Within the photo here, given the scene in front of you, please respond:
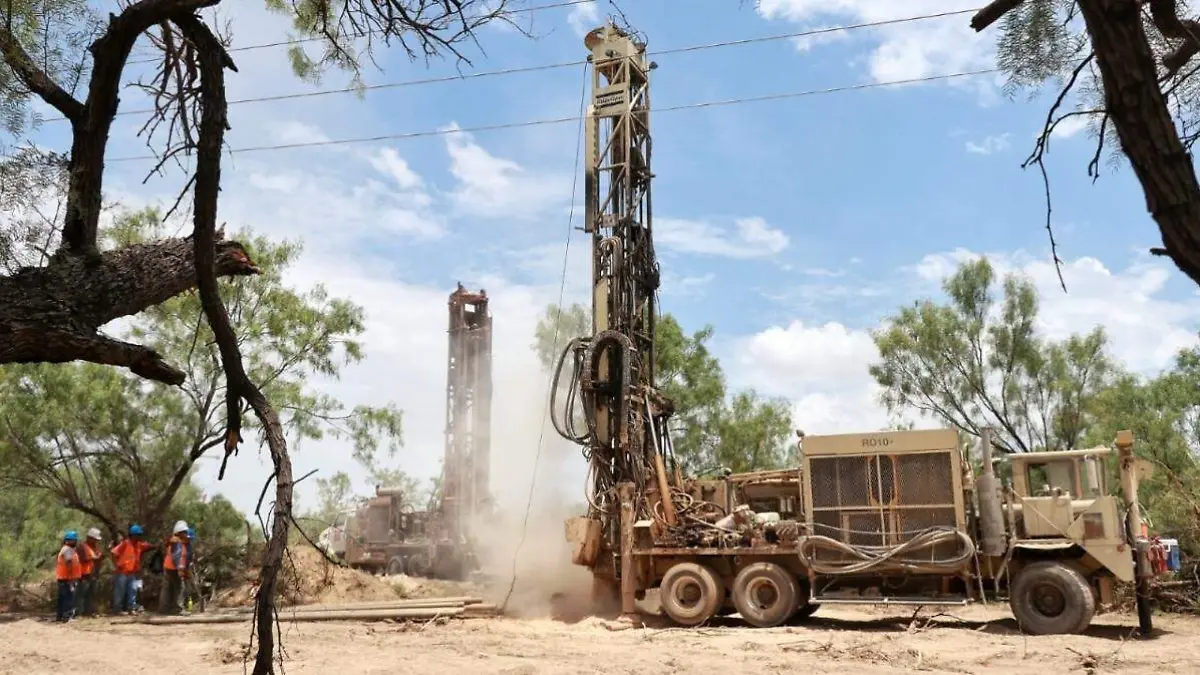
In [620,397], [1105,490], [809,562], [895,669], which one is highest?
[620,397]

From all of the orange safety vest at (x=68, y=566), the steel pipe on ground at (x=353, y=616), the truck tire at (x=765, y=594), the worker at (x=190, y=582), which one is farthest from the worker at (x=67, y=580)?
the truck tire at (x=765, y=594)

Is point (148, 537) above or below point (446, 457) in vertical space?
below

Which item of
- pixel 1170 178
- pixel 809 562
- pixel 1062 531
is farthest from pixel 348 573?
pixel 1170 178

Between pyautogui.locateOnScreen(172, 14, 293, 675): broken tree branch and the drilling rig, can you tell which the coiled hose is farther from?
the drilling rig

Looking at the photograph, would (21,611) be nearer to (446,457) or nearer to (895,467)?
(446,457)

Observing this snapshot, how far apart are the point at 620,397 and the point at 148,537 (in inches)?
460

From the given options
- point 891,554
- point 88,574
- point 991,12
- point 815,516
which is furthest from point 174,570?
point 991,12

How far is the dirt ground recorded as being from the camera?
11.7 m

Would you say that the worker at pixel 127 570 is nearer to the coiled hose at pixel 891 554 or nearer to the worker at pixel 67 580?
the worker at pixel 67 580

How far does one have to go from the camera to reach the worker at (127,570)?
1959 centimetres

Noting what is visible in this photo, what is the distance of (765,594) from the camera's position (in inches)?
648

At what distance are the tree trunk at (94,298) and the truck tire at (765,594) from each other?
40.5ft

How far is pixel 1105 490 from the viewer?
14961 mm

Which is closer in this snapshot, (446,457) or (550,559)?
(550,559)
